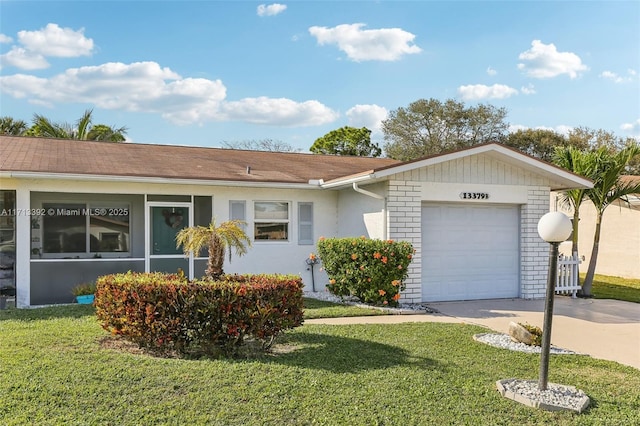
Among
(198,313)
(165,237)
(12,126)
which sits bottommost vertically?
(198,313)

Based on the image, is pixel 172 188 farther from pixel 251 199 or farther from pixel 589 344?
pixel 589 344

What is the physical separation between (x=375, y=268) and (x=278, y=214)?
363 centimetres

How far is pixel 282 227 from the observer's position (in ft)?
44.4

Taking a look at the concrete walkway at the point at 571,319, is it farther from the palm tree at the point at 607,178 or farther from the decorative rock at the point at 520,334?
the palm tree at the point at 607,178

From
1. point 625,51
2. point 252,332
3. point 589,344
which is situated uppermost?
point 625,51

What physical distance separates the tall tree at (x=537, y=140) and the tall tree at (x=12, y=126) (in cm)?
3138

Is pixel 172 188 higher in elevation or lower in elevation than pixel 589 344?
higher

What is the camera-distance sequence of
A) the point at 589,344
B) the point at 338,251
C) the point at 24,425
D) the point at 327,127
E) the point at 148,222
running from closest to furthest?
the point at 24,425 → the point at 589,344 → the point at 338,251 → the point at 148,222 → the point at 327,127

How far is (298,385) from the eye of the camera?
5.47 meters

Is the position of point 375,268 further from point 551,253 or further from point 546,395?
point 546,395

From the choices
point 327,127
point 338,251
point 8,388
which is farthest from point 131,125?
point 8,388

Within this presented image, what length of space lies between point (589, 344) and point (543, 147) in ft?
→ 113

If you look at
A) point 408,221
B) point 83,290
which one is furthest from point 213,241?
point 83,290

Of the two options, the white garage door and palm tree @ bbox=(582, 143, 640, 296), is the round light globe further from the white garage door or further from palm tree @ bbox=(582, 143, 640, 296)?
palm tree @ bbox=(582, 143, 640, 296)
